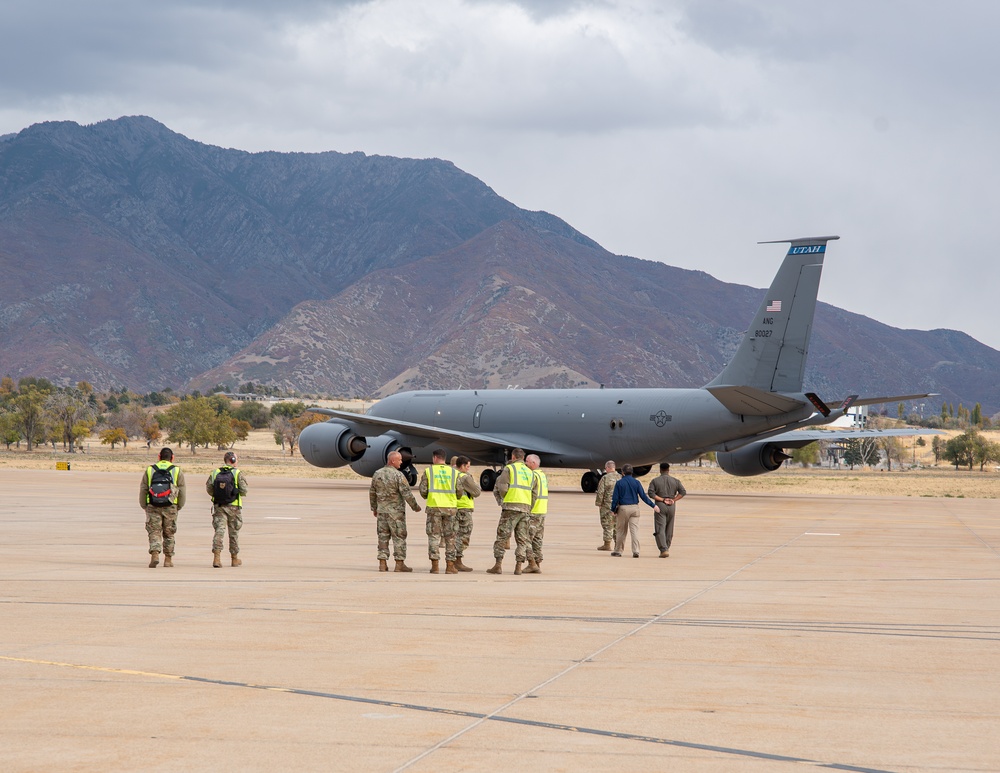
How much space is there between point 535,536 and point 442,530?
1.44 metres

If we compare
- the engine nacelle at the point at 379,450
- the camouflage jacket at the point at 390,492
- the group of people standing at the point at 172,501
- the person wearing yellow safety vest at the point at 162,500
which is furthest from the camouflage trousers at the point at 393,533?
the engine nacelle at the point at 379,450

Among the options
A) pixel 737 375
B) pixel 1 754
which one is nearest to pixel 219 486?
pixel 1 754

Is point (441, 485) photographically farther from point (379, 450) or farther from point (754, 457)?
point (754, 457)

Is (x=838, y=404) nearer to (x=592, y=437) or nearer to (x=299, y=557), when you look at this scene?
(x=592, y=437)

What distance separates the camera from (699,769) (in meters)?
7.07

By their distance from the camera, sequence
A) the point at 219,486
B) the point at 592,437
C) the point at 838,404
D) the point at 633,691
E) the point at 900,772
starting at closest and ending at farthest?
the point at 900,772 < the point at 633,691 < the point at 219,486 < the point at 838,404 < the point at 592,437

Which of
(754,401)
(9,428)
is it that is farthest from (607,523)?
(9,428)

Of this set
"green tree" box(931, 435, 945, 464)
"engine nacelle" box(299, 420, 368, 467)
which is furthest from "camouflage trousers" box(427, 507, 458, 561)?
"green tree" box(931, 435, 945, 464)

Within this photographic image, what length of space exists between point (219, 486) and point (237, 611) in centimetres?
518

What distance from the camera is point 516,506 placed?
17953 mm

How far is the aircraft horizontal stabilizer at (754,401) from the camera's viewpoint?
35.6m

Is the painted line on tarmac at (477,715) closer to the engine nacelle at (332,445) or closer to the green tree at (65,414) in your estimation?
the engine nacelle at (332,445)

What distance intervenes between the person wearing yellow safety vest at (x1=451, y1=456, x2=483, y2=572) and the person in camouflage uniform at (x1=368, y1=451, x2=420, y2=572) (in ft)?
2.39

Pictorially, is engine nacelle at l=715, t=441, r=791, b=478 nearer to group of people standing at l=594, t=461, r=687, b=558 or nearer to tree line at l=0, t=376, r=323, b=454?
group of people standing at l=594, t=461, r=687, b=558
